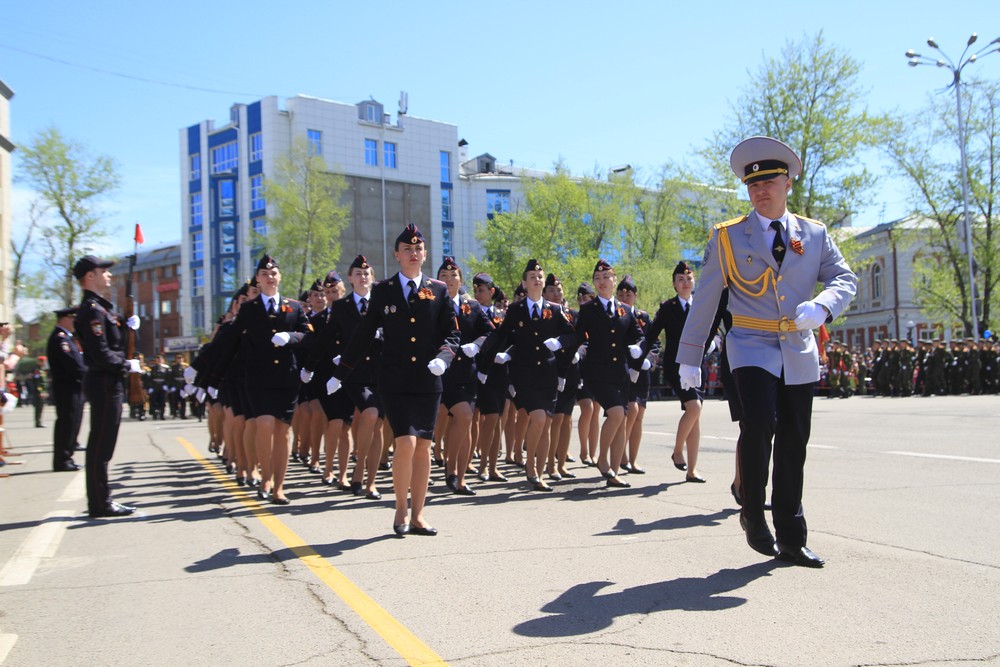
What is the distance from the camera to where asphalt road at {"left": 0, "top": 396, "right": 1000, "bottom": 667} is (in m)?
3.94

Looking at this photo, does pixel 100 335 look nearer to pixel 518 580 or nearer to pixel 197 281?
pixel 518 580

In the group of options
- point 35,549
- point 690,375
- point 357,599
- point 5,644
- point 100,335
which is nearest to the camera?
point 5,644

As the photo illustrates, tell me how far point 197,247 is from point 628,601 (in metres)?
77.3

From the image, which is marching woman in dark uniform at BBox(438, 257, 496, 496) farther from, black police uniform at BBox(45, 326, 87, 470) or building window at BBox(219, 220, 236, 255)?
building window at BBox(219, 220, 236, 255)

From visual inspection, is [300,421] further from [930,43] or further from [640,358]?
[930,43]

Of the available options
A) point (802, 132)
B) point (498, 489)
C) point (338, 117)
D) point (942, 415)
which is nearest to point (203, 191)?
point (338, 117)

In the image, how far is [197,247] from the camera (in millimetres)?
77125

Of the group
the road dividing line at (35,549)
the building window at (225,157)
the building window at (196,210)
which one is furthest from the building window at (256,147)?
the road dividing line at (35,549)

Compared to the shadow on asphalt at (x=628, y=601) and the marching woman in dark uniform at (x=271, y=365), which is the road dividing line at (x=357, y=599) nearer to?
the shadow on asphalt at (x=628, y=601)

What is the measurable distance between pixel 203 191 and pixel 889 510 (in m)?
73.3

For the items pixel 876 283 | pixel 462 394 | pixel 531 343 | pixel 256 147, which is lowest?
pixel 462 394

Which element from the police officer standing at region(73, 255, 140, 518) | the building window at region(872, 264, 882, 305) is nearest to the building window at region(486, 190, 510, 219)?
the building window at region(872, 264, 882, 305)

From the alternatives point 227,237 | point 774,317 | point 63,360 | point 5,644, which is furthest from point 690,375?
point 227,237

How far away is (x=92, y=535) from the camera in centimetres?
724
